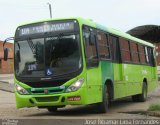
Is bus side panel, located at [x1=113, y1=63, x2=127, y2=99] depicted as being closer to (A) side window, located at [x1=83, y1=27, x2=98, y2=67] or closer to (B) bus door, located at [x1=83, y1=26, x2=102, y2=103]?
(B) bus door, located at [x1=83, y1=26, x2=102, y2=103]

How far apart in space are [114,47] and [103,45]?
1.52 meters

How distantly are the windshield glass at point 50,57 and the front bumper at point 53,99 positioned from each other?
0.62 metres

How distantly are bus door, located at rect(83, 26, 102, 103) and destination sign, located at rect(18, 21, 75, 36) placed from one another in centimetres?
51

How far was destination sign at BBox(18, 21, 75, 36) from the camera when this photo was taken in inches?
602

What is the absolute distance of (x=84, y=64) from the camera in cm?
1484

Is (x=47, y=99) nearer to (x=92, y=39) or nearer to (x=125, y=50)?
(x=92, y=39)

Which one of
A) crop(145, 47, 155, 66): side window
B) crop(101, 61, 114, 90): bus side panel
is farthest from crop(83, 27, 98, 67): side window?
crop(145, 47, 155, 66): side window

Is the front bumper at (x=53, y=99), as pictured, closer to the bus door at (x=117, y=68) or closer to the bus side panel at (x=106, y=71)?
the bus side panel at (x=106, y=71)

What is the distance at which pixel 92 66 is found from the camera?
15398mm

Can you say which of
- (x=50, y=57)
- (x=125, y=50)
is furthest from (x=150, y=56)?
(x=50, y=57)

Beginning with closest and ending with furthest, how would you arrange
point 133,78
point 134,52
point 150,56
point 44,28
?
point 44,28 < point 133,78 < point 134,52 < point 150,56

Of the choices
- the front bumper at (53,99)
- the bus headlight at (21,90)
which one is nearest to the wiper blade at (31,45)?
the bus headlight at (21,90)

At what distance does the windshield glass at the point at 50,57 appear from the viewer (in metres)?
14.9

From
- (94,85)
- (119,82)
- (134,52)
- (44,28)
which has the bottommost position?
(94,85)
